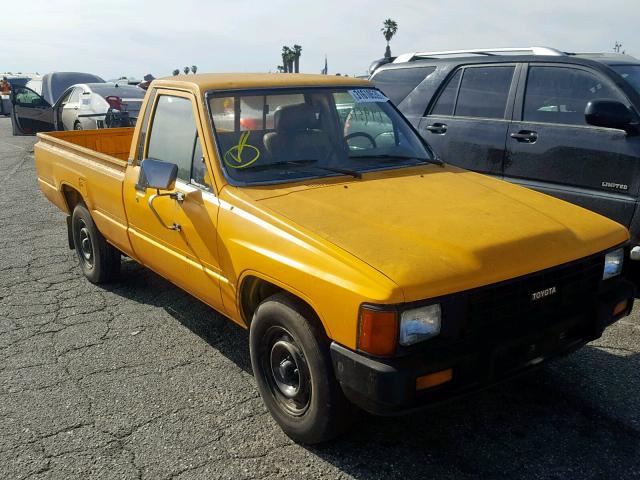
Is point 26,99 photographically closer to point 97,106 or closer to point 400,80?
point 97,106

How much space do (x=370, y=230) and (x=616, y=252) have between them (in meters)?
1.32

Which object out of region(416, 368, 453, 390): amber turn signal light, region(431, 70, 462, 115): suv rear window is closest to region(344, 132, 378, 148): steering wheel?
region(416, 368, 453, 390): amber turn signal light

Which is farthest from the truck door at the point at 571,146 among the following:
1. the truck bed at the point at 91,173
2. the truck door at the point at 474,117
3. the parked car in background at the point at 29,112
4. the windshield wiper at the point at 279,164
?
the parked car in background at the point at 29,112

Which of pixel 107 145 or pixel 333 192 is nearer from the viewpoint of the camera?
pixel 333 192

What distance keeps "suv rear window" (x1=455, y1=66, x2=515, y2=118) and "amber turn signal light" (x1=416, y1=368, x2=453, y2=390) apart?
144 inches

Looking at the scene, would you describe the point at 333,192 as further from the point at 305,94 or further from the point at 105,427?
the point at 105,427

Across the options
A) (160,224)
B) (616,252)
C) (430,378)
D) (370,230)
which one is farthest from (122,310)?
(616,252)

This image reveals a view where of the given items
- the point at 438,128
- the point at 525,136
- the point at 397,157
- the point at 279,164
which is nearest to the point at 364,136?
the point at 397,157

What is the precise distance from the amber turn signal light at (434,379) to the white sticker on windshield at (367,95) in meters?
2.22

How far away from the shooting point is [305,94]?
13.2 ft

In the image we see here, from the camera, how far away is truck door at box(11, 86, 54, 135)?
14.6m

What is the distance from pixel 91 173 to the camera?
4.95 metres

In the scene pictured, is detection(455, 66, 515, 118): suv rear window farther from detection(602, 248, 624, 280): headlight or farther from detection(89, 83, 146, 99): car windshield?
detection(89, 83, 146, 99): car windshield

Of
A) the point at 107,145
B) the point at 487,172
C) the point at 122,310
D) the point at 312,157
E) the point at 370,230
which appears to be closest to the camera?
the point at 370,230
